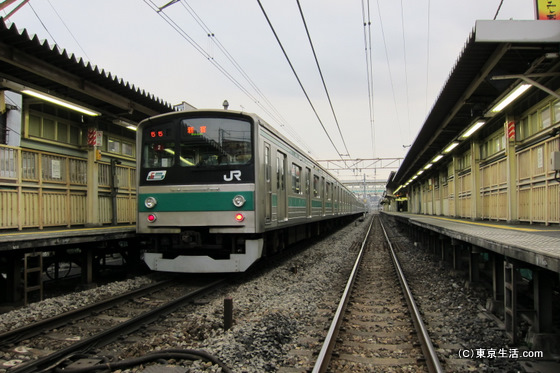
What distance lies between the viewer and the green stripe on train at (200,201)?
7039 millimetres

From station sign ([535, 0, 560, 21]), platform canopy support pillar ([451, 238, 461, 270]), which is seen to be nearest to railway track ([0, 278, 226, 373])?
platform canopy support pillar ([451, 238, 461, 270])

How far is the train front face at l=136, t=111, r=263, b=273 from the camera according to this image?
7.04 metres

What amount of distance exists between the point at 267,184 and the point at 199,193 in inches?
52.7

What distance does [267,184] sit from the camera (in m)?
7.79

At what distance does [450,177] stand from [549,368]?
603 inches

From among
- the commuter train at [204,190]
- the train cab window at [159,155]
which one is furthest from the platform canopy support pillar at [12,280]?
the train cab window at [159,155]

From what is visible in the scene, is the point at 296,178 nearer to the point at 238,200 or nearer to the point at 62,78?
the point at 238,200

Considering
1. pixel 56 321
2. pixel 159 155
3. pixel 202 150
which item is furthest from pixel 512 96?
pixel 56 321

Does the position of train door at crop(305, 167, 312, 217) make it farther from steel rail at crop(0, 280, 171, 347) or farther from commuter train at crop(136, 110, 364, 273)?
steel rail at crop(0, 280, 171, 347)

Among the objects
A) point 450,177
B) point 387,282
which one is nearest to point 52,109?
point 387,282

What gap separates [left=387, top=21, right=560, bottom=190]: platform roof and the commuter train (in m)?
3.79

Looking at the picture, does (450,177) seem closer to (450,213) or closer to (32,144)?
(450,213)

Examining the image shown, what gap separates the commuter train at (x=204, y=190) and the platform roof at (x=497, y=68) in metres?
3.79

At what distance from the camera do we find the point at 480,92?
27.8 ft
